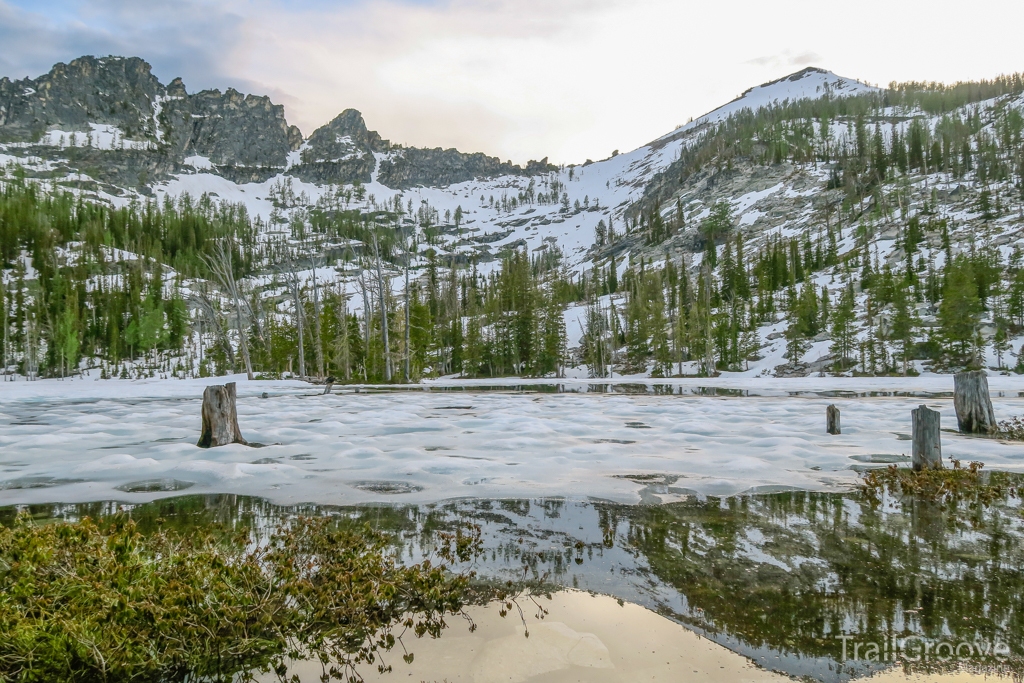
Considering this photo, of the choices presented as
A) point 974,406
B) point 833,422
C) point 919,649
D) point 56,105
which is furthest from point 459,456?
point 56,105

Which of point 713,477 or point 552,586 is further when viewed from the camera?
point 713,477

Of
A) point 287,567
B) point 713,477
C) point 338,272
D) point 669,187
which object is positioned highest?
point 669,187

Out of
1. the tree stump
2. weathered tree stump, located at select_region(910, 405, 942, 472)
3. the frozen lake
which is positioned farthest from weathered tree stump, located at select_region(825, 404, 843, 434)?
the tree stump

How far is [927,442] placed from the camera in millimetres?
6340

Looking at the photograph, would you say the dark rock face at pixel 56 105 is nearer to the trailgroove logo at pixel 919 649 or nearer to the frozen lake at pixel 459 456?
the frozen lake at pixel 459 456

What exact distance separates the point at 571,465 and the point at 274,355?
4638 cm

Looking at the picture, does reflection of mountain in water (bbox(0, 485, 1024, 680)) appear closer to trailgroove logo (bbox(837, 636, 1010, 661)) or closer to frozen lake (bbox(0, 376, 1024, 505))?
trailgroove logo (bbox(837, 636, 1010, 661))

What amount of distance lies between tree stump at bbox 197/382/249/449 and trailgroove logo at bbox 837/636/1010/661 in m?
8.31

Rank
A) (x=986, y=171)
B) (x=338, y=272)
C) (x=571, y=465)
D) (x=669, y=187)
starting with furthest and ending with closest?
(x=669, y=187), (x=338, y=272), (x=986, y=171), (x=571, y=465)

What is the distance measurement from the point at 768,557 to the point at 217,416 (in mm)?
7958

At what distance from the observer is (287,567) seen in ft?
10.2

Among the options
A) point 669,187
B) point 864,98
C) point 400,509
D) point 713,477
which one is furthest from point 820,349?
point 864,98

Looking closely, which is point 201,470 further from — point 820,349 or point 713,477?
point 820,349

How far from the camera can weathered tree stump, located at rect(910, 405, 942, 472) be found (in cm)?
631
